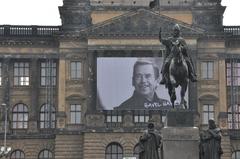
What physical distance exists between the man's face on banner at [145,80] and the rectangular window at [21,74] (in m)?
11.1

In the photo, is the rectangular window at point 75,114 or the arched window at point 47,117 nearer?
the rectangular window at point 75,114

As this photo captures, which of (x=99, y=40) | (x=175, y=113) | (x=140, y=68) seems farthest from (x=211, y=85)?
(x=175, y=113)

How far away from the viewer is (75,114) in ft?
223

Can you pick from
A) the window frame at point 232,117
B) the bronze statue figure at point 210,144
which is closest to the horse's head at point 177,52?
the bronze statue figure at point 210,144

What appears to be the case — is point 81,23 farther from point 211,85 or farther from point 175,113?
point 175,113

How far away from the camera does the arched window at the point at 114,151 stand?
66438 mm

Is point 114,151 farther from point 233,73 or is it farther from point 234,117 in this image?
point 233,73

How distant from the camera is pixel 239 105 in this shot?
69.9 meters

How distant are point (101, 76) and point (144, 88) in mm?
4230

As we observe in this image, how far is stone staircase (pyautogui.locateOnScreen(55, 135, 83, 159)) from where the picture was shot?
66938mm

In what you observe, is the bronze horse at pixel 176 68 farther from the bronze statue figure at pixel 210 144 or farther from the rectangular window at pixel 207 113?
the rectangular window at pixel 207 113

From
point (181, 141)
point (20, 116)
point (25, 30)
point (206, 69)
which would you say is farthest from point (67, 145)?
point (181, 141)

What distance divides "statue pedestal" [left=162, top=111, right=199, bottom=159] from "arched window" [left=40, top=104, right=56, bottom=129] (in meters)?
47.1

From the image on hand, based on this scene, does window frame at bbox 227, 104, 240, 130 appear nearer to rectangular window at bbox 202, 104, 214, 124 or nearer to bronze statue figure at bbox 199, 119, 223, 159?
rectangular window at bbox 202, 104, 214, 124
